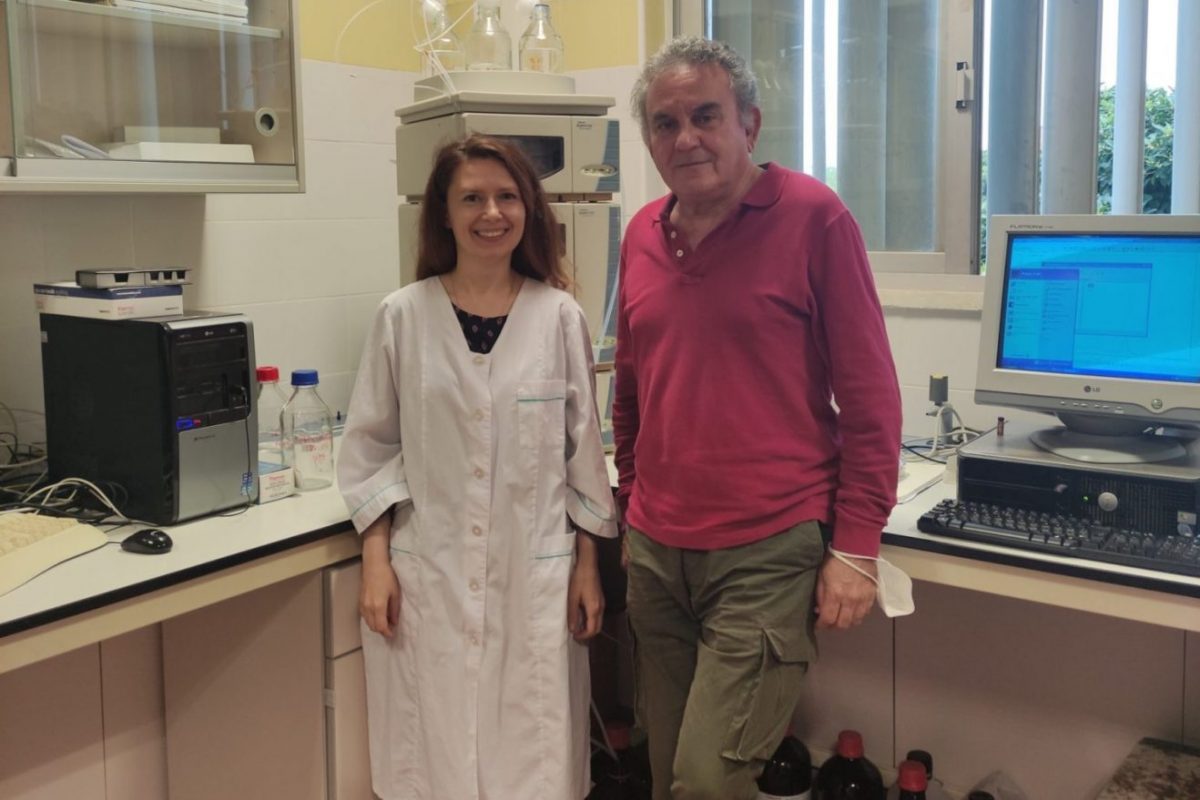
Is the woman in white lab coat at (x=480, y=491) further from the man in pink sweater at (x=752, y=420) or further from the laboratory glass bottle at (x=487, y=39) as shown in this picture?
the laboratory glass bottle at (x=487, y=39)

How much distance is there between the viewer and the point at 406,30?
8.95ft

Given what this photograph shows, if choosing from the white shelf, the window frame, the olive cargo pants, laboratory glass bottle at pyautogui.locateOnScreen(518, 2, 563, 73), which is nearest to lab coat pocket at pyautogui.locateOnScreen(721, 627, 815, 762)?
the olive cargo pants

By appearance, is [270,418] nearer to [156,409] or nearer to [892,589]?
[156,409]

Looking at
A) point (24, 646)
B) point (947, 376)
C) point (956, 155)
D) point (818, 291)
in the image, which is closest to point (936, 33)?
point (956, 155)

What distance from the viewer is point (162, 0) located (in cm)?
200

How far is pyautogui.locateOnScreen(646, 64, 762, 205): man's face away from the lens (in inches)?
60.0

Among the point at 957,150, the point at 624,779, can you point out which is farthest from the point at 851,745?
the point at 957,150

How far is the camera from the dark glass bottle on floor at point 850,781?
2.23 metres

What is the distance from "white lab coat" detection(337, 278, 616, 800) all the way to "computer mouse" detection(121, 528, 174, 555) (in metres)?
0.28

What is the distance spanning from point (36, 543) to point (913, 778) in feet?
4.92

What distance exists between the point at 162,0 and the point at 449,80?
531 mm

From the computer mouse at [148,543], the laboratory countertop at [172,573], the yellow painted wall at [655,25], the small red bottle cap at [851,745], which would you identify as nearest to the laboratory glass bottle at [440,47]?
the yellow painted wall at [655,25]

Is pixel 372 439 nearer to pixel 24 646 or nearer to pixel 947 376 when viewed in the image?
pixel 24 646

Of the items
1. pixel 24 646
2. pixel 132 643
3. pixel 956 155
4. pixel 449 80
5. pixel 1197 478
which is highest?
pixel 449 80
